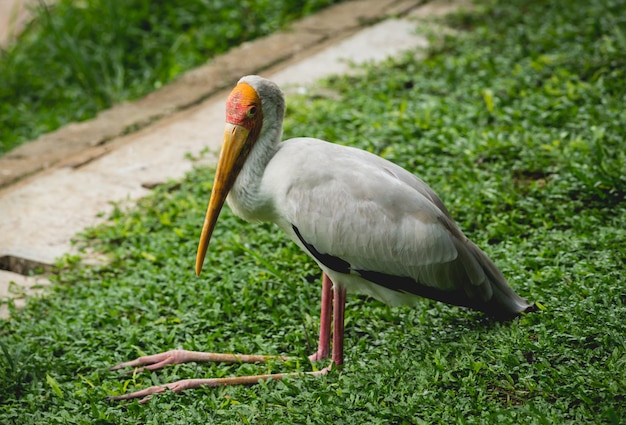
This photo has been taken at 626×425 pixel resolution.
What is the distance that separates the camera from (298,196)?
12.0 ft

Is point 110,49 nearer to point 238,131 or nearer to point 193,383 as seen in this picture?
point 238,131

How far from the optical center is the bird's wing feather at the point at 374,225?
3.61 meters

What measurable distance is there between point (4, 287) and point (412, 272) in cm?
254

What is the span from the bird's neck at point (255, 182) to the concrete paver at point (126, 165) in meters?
1.72

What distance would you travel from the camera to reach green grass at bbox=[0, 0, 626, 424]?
337cm

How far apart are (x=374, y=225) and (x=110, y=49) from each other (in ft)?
17.8

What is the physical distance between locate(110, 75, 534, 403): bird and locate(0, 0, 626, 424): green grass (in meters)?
0.20

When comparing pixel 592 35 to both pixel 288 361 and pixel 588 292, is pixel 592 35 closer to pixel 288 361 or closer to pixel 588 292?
pixel 588 292

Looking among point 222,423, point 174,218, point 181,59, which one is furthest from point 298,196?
point 181,59

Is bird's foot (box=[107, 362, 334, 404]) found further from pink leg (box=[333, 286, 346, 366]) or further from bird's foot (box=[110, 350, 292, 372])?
bird's foot (box=[110, 350, 292, 372])

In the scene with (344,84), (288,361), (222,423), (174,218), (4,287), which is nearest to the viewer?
(222,423)

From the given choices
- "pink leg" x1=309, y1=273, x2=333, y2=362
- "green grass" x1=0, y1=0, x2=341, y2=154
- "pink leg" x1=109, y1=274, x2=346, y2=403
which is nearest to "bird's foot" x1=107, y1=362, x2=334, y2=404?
"pink leg" x1=109, y1=274, x2=346, y2=403

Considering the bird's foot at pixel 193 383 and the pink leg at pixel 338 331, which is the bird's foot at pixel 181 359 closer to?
the bird's foot at pixel 193 383

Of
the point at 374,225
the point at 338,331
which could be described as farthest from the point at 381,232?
the point at 338,331
